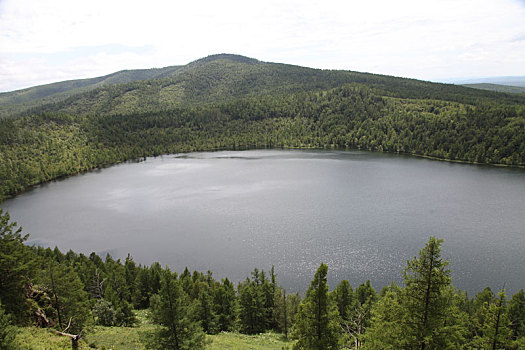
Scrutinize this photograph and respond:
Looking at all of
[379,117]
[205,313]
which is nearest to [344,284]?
[205,313]

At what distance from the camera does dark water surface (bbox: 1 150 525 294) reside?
164ft

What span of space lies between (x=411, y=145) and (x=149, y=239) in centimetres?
13593

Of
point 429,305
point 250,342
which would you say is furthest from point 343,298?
point 429,305

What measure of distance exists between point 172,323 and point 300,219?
2048 inches

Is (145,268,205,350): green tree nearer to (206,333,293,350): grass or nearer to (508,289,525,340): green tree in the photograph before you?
(206,333,293,350): grass

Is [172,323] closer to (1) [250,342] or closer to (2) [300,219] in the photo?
(1) [250,342]

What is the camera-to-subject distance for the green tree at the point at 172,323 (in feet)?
59.1

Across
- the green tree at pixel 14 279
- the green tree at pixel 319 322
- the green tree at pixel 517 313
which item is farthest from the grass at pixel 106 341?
the green tree at pixel 517 313

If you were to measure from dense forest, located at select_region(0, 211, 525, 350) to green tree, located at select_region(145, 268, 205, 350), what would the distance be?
0.18ft

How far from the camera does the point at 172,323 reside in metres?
18.3

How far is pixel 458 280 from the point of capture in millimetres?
44188

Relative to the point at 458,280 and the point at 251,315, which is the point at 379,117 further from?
the point at 251,315

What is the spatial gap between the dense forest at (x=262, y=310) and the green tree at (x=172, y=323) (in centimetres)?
5

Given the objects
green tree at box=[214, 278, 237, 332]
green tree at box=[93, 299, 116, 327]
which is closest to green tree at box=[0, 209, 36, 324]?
green tree at box=[93, 299, 116, 327]
